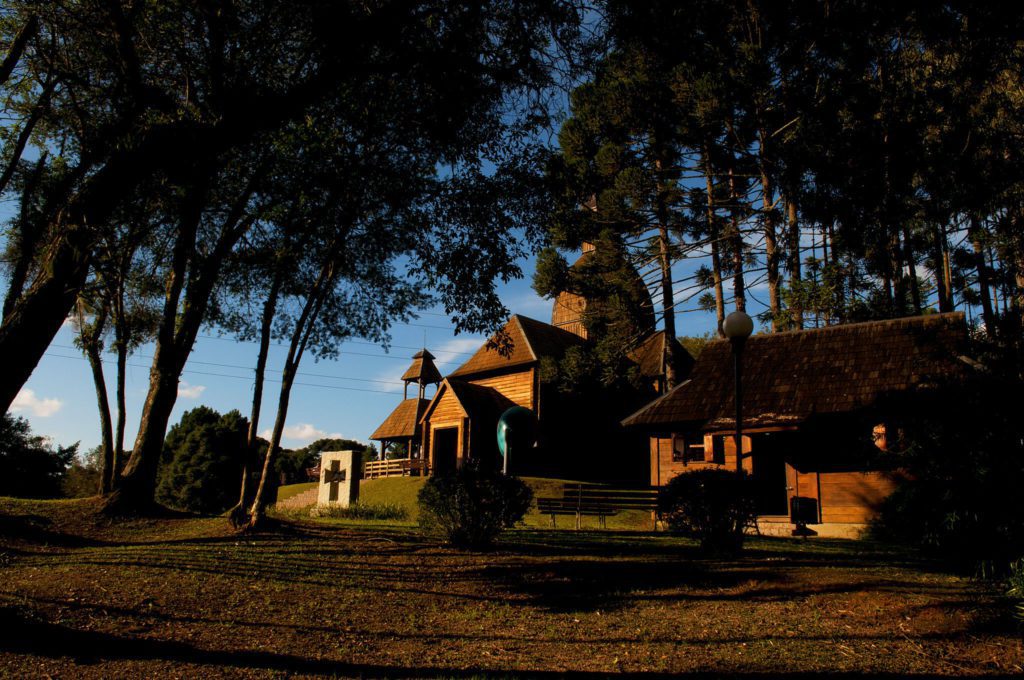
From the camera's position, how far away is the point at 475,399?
30.5 meters

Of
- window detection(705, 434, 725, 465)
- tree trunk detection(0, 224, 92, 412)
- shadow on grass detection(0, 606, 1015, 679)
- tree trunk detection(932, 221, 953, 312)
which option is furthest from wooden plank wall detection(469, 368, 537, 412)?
tree trunk detection(0, 224, 92, 412)

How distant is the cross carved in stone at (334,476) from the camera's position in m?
21.3

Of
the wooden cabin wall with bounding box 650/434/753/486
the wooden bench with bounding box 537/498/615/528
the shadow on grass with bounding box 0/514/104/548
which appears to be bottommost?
the wooden bench with bounding box 537/498/615/528

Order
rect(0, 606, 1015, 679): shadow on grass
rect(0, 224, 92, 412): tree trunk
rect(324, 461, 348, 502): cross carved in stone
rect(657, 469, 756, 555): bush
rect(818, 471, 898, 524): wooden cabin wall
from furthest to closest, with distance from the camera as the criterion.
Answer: rect(324, 461, 348, 502): cross carved in stone, rect(818, 471, 898, 524): wooden cabin wall, rect(657, 469, 756, 555): bush, rect(0, 606, 1015, 679): shadow on grass, rect(0, 224, 92, 412): tree trunk

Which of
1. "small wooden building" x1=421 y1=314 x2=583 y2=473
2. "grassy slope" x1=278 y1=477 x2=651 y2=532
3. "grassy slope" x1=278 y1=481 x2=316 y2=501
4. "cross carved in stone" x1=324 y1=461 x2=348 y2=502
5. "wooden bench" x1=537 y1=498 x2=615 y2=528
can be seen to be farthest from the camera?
"grassy slope" x1=278 y1=481 x2=316 y2=501

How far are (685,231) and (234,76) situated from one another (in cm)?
1799

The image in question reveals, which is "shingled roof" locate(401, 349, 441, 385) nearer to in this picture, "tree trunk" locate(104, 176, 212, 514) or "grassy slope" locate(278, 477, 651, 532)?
"grassy slope" locate(278, 477, 651, 532)

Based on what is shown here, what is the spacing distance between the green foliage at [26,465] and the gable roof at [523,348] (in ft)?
59.8

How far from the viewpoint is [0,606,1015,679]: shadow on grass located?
18.1ft

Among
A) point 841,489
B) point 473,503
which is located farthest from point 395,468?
point 473,503

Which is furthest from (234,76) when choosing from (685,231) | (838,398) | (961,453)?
(685,231)

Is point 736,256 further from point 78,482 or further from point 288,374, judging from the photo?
point 78,482

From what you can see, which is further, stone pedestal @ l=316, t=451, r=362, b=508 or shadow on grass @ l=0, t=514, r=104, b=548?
stone pedestal @ l=316, t=451, r=362, b=508

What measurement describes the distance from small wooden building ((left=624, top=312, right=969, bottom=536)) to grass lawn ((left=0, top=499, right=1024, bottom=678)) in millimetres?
5763
